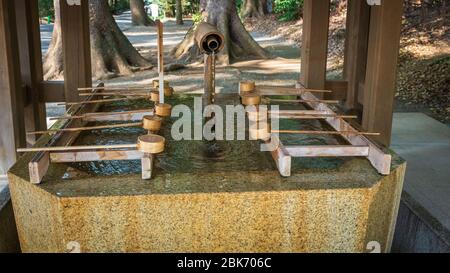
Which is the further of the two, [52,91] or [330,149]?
[52,91]

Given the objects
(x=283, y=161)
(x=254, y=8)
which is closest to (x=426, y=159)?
(x=283, y=161)

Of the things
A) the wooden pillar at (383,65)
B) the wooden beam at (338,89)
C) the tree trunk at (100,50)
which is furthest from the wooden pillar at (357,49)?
the tree trunk at (100,50)

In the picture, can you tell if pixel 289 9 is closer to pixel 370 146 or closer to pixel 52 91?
pixel 52 91

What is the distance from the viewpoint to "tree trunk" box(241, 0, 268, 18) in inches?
981

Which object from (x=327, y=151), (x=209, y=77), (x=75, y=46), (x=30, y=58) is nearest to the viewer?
(x=327, y=151)

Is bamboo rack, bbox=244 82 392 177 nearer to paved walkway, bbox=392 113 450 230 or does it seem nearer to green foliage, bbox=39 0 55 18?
paved walkway, bbox=392 113 450 230

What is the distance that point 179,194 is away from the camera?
2.30 m

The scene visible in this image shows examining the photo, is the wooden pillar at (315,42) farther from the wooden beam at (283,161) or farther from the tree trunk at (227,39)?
the tree trunk at (227,39)

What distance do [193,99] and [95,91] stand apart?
856 mm

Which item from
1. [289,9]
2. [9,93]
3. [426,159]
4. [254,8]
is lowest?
[426,159]

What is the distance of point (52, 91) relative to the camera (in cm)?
471

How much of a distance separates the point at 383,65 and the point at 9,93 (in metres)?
2.82

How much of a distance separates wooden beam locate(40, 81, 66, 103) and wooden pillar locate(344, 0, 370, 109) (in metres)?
2.97
